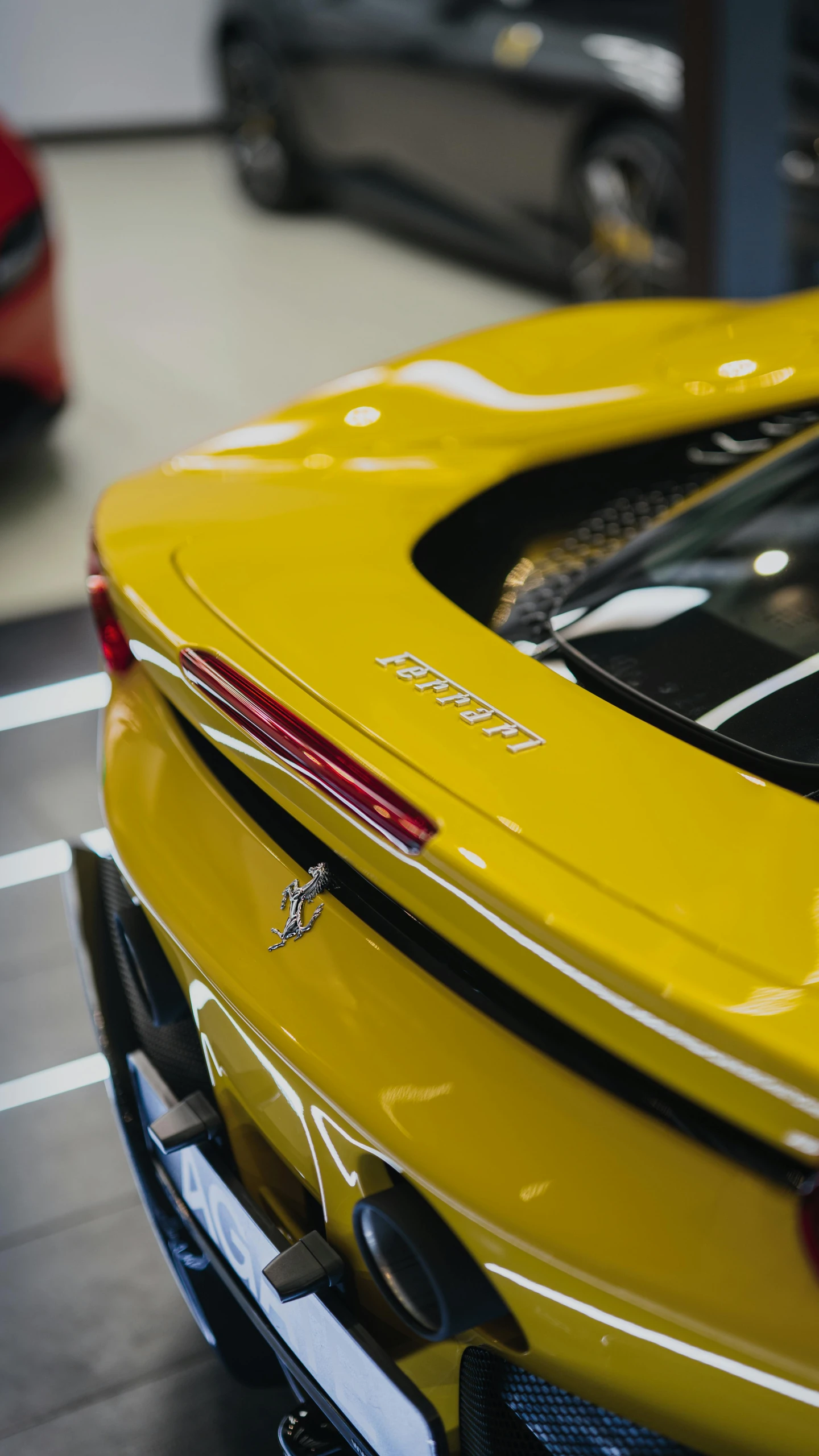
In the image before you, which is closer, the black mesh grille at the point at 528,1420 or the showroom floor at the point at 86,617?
the black mesh grille at the point at 528,1420

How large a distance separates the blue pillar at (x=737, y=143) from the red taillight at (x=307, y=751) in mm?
2454

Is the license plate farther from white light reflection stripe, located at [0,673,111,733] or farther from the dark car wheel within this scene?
the dark car wheel

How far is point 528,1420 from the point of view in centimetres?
76

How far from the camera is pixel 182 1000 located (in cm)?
104

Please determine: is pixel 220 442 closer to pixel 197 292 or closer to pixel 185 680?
pixel 185 680

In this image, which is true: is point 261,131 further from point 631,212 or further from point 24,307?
point 24,307

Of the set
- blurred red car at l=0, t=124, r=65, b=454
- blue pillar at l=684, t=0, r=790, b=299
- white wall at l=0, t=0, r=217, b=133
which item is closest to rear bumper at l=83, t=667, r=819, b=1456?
blurred red car at l=0, t=124, r=65, b=454

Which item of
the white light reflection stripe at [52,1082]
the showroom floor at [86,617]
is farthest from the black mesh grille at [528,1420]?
the white light reflection stripe at [52,1082]

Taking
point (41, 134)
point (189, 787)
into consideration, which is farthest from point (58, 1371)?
point (41, 134)

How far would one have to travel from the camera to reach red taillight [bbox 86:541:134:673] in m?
1.15

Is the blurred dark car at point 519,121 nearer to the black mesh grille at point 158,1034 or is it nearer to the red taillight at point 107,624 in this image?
the red taillight at point 107,624

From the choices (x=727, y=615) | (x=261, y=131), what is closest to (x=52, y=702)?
(x=727, y=615)

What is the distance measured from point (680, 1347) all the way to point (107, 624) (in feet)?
2.52

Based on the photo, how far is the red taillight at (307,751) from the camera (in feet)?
2.52
